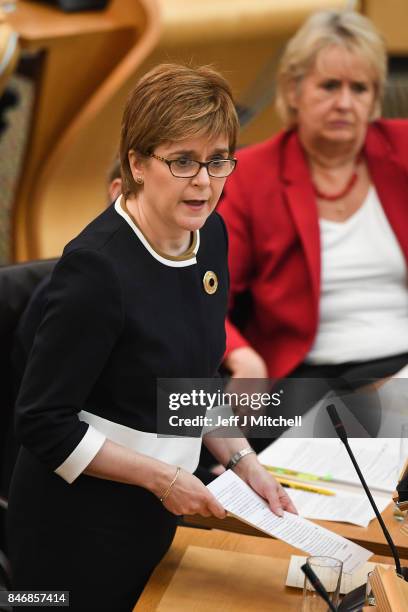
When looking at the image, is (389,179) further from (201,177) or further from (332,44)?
(201,177)

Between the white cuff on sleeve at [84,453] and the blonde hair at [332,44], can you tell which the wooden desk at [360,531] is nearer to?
the white cuff on sleeve at [84,453]

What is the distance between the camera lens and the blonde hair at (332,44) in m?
2.74

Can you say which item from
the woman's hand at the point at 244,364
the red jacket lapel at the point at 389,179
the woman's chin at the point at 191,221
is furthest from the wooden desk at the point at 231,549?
the red jacket lapel at the point at 389,179

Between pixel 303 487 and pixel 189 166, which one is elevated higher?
pixel 189 166

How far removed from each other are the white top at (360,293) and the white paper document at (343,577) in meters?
1.10

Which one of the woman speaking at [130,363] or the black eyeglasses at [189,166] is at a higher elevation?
the black eyeglasses at [189,166]

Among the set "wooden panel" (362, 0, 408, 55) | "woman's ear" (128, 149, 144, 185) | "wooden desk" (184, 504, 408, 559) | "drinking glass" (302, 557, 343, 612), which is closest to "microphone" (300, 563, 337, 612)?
"drinking glass" (302, 557, 343, 612)

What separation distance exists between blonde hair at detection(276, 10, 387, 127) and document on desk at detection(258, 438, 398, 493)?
117 cm

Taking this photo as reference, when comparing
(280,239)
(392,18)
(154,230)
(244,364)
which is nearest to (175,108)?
(154,230)

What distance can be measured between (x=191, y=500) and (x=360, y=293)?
1.36m

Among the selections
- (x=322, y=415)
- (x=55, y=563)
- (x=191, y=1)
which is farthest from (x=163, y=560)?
(x=191, y=1)

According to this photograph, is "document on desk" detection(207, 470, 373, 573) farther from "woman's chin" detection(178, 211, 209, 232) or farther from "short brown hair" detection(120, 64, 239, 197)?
"short brown hair" detection(120, 64, 239, 197)

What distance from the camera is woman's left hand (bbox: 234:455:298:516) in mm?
Result: 1600

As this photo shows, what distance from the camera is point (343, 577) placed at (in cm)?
154
